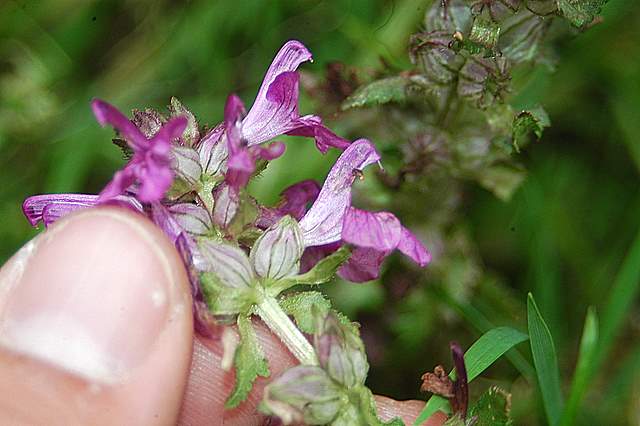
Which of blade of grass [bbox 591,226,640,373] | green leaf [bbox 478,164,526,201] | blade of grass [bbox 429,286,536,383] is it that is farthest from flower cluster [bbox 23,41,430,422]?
blade of grass [bbox 591,226,640,373]

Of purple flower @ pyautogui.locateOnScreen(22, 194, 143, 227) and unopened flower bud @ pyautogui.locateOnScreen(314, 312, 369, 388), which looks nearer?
unopened flower bud @ pyautogui.locateOnScreen(314, 312, 369, 388)

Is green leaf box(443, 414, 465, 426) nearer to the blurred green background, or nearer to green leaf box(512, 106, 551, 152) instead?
green leaf box(512, 106, 551, 152)

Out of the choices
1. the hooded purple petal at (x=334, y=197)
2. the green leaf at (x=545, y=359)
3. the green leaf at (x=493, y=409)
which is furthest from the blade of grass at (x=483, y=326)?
the hooded purple petal at (x=334, y=197)

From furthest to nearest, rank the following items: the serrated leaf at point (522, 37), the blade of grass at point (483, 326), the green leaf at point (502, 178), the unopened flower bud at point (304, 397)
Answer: the green leaf at point (502, 178) < the blade of grass at point (483, 326) < the serrated leaf at point (522, 37) < the unopened flower bud at point (304, 397)

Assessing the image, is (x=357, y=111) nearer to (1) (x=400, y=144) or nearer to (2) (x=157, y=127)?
(1) (x=400, y=144)

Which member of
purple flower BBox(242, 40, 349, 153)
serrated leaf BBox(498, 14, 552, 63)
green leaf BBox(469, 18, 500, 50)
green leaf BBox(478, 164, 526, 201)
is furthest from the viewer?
green leaf BBox(478, 164, 526, 201)

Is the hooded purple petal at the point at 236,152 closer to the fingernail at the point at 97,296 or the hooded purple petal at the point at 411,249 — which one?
the fingernail at the point at 97,296

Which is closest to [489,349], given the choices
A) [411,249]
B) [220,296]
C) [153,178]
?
[411,249]

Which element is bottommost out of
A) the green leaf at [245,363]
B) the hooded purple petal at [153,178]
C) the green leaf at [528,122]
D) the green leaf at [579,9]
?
the green leaf at [528,122]

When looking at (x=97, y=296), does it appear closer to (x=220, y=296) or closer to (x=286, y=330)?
(x=220, y=296)
